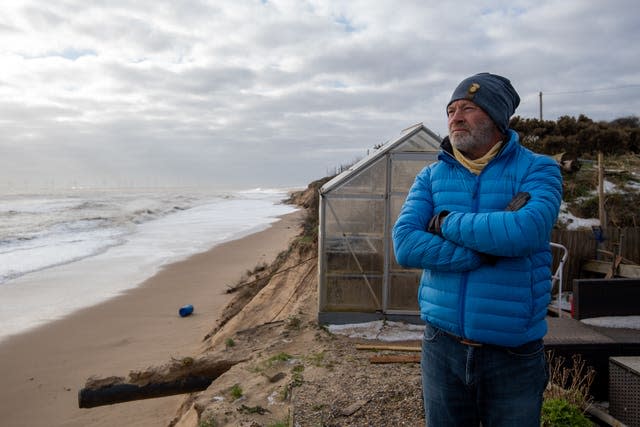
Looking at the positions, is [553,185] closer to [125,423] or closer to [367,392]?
[367,392]

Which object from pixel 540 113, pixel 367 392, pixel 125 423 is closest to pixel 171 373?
pixel 125 423

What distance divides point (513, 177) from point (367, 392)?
158 inches

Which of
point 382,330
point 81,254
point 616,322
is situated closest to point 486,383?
point 616,322

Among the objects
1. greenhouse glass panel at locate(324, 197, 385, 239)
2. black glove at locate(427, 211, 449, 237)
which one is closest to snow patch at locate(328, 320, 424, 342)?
greenhouse glass panel at locate(324, 197, 385, 239)

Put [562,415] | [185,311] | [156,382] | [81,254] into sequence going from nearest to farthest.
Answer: [562,415] → [156,382] → [185,311] → [81,254]

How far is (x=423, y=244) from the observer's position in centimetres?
254

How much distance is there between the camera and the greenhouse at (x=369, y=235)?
8.46 m

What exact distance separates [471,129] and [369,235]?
20.1 feet

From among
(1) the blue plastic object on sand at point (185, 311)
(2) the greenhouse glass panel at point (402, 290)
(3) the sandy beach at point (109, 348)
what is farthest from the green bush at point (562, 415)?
(1) the blue plastic object on sand at point (185, 311)

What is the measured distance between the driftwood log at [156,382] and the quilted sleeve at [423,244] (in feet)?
17.7

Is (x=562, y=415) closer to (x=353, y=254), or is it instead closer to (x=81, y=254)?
(x=353, y=254)

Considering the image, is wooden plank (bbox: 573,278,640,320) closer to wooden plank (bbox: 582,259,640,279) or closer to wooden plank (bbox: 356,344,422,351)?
wooden plank (bbox: 356,344,422,351)

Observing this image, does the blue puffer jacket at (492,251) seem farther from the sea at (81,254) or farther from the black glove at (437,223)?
the sea at (81,254)

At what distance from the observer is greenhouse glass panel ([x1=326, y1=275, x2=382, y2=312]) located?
866 cm
